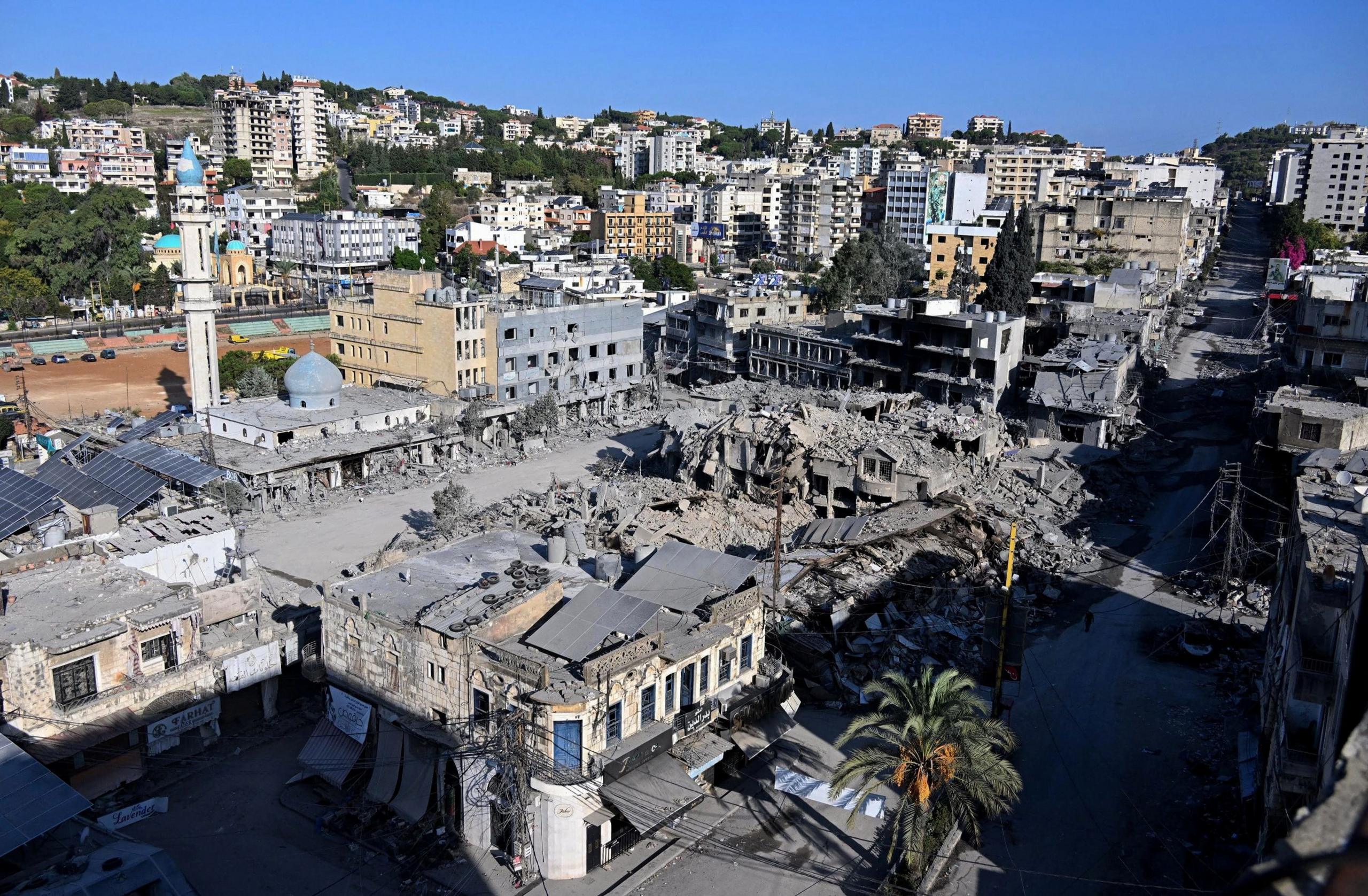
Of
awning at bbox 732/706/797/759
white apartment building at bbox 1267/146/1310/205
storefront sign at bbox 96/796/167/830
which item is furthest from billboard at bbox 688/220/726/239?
storefront sign at bbox 96/796/167/830

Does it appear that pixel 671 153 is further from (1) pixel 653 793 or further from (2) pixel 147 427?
(1) pixel 653 793

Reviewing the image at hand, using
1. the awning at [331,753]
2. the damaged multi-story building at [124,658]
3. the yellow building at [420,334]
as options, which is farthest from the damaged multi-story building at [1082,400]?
the awning at [331,753]

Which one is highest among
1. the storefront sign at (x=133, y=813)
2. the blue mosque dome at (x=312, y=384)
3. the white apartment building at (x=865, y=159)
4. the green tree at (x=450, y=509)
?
the white apartment building at (x=865, y=159)

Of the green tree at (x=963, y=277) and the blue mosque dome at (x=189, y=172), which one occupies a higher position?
the blue mosque dome at (x=189, y=172)

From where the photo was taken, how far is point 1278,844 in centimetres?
489

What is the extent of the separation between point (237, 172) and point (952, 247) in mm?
94202

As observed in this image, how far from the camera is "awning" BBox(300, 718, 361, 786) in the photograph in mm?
21078

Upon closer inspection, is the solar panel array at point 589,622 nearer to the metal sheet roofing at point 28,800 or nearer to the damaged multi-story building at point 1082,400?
the metal sheet roofing at point 28,800

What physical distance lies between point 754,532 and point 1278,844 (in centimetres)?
2894

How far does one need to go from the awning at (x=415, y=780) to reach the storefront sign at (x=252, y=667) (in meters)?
5.02

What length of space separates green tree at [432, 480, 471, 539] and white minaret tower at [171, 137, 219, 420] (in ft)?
57.9

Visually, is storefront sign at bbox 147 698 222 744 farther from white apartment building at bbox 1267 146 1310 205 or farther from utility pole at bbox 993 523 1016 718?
white apartment building at bbox 1267 146 1310 205

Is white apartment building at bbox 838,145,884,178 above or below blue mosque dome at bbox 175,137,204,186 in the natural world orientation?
above

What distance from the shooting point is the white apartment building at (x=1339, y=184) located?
107 m
